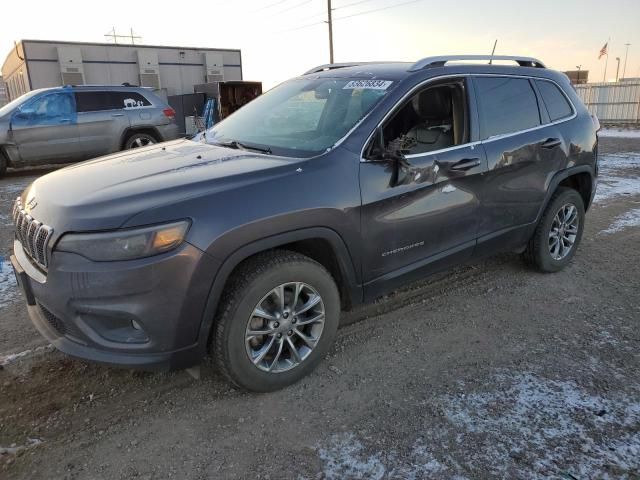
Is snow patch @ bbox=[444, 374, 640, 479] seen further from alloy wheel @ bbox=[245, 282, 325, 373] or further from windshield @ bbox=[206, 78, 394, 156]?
windshield @ bbox=[206, 78, 394, 156]

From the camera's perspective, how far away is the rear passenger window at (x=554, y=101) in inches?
168

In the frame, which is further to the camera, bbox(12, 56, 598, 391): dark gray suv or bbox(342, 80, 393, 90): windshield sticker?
bbox(342, 80, 393, 90): windshield sticker

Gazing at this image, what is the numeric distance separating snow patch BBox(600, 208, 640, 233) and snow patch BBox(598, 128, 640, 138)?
12.1 meters

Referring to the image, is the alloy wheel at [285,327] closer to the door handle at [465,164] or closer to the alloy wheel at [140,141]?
the door handle at [465,164]

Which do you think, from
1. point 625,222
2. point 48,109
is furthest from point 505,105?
point 48,109

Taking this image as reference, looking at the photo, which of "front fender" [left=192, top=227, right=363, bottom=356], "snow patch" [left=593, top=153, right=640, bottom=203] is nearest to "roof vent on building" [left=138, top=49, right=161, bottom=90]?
"snow patch" [left=593, top=153, right=640, bottom=203]

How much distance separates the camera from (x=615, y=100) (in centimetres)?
2314

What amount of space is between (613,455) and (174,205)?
241 centimetres

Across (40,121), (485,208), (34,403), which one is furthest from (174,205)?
(40,121)

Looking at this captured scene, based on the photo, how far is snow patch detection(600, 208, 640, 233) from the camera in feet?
19.9

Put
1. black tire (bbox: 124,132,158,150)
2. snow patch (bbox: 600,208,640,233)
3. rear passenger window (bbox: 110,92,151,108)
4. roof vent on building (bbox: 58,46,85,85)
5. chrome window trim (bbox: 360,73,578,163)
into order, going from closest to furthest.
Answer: chrome window trim (bbox: 360,73,578,163) → snow patch (bbox: 600,208,640,233) → rear passenger window (bbox: 110,92,151,108) → black tire (bbox: 124,132,158,150) → roof vent on building (bbox: 58,46,85,85)

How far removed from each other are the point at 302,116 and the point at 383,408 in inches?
81.7

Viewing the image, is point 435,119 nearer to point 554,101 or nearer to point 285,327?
point 554,101

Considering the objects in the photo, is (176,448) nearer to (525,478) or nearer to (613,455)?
(525,478)
